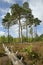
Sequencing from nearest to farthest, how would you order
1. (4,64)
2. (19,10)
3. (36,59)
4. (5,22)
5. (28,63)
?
1. (4,64)
2. (28,63)
3. (36,59)
4. (19,10)
5. (5,22)

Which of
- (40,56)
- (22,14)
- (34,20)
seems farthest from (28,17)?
(40,56)

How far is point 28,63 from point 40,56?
2.93 metres

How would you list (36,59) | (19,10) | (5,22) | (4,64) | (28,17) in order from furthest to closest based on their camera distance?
1. (5,22)
2. (28,17)
3. (19,10)
4. (36,59)
5. (4,64)

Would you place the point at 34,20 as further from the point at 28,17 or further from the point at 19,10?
the point at 19,10

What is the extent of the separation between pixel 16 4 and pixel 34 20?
13326 millimetres

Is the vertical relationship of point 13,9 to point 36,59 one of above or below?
above

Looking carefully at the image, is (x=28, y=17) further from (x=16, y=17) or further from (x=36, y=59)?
(x=36, y=59)

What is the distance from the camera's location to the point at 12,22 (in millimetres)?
57781

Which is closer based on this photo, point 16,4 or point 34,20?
point 16,4

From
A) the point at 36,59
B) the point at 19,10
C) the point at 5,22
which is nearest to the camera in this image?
the point at 36,59

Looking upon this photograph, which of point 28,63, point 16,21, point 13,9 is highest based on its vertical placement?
point 13,9

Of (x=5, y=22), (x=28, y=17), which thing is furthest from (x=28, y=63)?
(x=5, y=22)

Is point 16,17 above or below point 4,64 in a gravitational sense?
above

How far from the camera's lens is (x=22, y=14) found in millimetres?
55906
